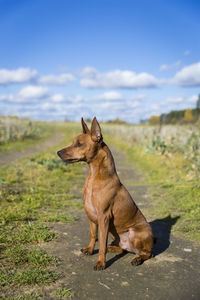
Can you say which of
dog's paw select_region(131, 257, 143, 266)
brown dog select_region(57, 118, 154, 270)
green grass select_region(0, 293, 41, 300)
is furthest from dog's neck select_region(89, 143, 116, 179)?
green grass select_region(0, 293, 41, 300)

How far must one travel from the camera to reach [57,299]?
2.88 metres

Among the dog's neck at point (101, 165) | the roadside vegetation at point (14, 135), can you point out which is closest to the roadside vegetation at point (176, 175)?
the dog's neck at point (101, 165)

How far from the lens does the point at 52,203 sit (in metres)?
6.61

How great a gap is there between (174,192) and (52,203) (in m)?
3.29

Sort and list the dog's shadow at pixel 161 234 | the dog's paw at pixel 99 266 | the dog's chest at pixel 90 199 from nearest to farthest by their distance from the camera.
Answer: the dog's paw at pixel 99 266, the dog's chest at pixel 90 199, the dog's shadow at pixel 161 234

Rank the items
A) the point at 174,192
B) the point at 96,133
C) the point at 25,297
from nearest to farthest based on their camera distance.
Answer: the point at 25,297 → the point at 96,133 → the point at 174,192

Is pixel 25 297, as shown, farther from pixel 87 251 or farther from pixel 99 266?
pixel 87 251

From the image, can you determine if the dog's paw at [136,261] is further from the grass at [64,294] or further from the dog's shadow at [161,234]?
the grass at [64,294]

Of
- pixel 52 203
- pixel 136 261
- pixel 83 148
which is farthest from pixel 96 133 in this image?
pixel 52 203

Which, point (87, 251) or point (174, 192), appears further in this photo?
point (174, 192)

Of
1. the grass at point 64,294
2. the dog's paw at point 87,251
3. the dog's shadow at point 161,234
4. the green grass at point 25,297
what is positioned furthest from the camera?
the dog's shadow at point 161,234

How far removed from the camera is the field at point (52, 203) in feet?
10.9

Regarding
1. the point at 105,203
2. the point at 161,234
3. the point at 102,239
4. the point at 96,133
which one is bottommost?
the point at 161,234

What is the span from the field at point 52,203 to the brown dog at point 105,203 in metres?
0.77
